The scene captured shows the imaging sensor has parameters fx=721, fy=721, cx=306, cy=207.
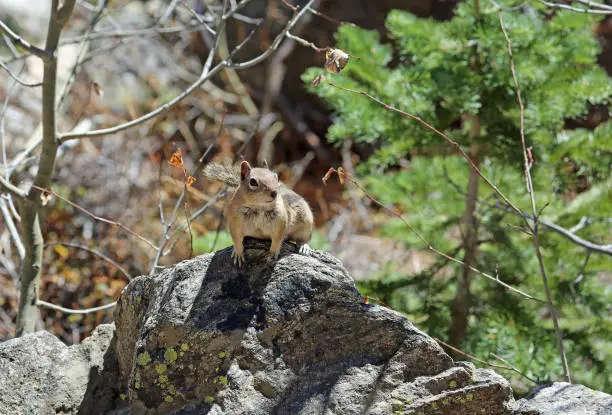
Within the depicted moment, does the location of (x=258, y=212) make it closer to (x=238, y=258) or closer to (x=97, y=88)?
(x=238, y=258)

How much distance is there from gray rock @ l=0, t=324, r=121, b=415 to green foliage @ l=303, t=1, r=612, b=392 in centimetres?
196

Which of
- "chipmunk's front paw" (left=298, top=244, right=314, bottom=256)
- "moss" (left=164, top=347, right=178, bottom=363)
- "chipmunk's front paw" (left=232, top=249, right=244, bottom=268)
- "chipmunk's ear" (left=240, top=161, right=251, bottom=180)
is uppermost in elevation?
"chipmunk's ear" (left=240, top=161, right=251, bottom=180)

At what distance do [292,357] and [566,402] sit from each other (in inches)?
40.9

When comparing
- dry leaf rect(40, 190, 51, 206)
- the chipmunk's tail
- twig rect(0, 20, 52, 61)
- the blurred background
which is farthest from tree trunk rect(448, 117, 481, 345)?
twig rect(0, 20, 52, 61)

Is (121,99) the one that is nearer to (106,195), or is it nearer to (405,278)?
(106,195)

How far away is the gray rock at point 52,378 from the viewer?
2.95m

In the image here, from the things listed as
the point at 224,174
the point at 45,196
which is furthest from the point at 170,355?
the point at 45,196

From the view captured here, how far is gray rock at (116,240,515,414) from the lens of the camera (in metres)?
2.64

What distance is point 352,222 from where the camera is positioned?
29.9ft

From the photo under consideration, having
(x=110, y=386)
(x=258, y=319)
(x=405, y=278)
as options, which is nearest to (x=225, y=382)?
(x=258, y=319)

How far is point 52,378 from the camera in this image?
3025mm

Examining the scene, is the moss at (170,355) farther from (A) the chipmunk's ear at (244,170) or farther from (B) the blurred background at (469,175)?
(B) the blurred background at (469,175)

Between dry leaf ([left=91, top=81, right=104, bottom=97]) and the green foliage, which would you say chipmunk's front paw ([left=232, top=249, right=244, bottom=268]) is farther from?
the green foliage

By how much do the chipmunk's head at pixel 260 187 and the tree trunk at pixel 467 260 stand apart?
77.1 inches
